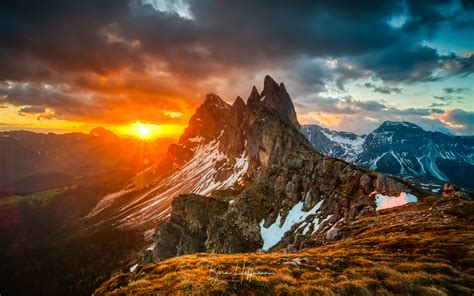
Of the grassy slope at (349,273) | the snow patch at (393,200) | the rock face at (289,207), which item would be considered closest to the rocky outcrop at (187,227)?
the rock face at (289,207)

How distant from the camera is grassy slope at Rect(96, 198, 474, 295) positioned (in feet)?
78.3

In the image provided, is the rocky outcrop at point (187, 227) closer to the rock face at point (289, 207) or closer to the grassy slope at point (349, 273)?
the rock face at point (289, 207)

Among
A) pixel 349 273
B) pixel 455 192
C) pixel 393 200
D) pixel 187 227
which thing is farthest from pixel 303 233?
pixel 187 227

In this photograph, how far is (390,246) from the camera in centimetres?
3675

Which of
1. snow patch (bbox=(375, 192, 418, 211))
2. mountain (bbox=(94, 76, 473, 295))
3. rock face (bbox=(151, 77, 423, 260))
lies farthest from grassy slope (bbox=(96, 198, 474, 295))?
snow patch (bbox=(375, 192, 418, 211))

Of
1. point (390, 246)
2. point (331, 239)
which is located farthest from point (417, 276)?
point (331, 239)

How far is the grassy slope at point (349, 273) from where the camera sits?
23.9 m

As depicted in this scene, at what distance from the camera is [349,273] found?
2723cm

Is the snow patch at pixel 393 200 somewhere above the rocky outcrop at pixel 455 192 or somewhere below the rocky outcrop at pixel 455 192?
below

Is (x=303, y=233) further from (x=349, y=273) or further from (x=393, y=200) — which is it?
(x=349, y=273)

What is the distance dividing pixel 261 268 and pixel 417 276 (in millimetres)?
14813

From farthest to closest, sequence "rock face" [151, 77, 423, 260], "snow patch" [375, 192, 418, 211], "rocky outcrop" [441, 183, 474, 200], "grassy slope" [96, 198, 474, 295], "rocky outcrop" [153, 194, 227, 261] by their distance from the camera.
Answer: "rocky outcrop" [153, 194, 227, 261] → "rock face" [151, 77, 423, 260] → "snow patch" [375, 192, 418, 211] → "rocky outcrop" [441, 183, 474, 200] → "grassy slope" [96, 198, 474, 295]

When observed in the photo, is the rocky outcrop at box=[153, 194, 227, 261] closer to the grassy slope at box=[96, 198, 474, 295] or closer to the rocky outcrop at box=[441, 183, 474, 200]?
the rocky outcrop at box=[441, 183, 474, 200]

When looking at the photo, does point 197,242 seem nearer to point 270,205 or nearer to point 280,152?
point 270,205
